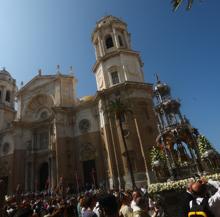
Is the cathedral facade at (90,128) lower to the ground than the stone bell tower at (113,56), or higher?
lower

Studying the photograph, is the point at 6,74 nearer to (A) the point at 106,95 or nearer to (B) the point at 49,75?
(B) the point at 49,75

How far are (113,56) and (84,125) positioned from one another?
1288 centimetres

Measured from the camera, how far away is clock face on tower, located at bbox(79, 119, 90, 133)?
33.7 metres

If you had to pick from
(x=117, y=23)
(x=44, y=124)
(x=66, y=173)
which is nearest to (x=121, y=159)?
(x=66, y=173)

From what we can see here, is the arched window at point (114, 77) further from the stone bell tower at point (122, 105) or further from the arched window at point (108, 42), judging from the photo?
the arched window at point (108, 42)

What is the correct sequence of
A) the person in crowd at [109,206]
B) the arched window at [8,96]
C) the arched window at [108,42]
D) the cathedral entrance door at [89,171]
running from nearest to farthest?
the person in crowd at [109,206], the cathedral entrance door at [89,171], the arched window at [108,42], the arched window at [8,96]

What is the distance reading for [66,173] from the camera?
100 feet

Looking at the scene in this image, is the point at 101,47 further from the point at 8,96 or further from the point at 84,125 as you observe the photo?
the point at 8,96

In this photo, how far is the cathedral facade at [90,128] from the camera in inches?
1082

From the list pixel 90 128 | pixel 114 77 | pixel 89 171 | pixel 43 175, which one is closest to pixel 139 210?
pixel 89 171

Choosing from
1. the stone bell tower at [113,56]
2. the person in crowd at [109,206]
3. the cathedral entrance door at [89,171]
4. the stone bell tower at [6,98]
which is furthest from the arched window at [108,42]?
the person in crowd at [109,206]

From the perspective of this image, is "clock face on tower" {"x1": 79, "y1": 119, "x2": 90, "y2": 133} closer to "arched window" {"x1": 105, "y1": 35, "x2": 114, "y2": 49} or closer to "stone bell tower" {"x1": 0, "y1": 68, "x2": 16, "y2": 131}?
"arched window" {"x1": 105, "y1": 35, "x2": 114, "y2": 49}

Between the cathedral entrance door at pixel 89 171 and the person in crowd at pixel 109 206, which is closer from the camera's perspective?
the person in crowd at pixel 109 206

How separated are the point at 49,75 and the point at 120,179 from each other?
24941 millimetres
